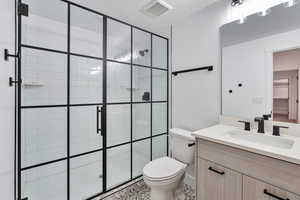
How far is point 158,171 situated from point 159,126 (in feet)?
3.17

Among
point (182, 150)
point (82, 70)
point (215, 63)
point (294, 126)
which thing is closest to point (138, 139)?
point (182, 150)

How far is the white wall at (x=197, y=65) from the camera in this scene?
178 centimetres

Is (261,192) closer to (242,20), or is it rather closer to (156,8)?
(242,20)

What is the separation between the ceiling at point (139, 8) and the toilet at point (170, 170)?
5.10ft

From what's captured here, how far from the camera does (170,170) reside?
156cm

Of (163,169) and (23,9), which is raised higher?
(23,9)

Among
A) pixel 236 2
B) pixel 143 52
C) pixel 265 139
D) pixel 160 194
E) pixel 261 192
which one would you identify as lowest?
pixel 160 194

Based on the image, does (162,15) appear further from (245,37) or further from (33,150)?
(33,150)

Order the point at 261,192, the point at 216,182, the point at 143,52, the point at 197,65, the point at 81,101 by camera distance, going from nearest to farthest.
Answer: the point at 261,192, the point at 216,182, the point at 81,101, the point at 197,65, the point at 143,52

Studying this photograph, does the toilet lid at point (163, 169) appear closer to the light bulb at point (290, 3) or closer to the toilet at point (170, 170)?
the toilet at point (170, 170)

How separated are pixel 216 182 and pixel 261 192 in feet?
1.00

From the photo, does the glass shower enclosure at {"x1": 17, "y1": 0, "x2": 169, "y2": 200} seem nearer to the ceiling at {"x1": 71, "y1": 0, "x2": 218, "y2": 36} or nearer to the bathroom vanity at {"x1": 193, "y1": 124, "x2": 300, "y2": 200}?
the ceiling at {"x1": 71, "y1": 0, "x2": 218, "y2": 36}
